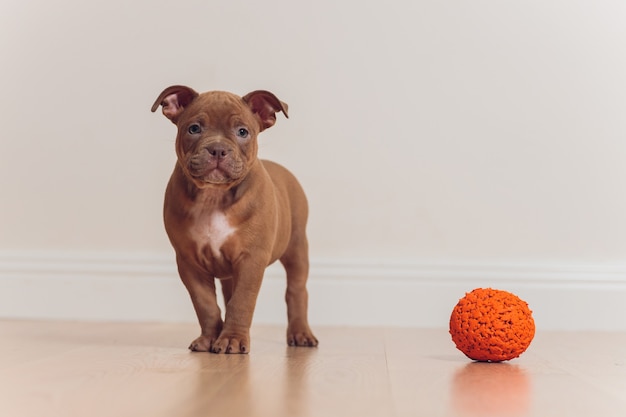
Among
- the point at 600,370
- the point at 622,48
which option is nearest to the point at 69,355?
the point at 600,370

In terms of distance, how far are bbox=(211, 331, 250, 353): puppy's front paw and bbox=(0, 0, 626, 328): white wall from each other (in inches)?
47.6

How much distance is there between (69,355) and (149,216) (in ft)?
4.79

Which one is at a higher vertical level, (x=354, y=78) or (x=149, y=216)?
(x=354, y=78)

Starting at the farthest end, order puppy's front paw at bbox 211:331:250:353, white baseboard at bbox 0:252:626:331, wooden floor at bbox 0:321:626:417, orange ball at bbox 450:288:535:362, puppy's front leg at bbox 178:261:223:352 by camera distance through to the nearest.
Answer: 1. white baseboard at bbox 0:252:626:331
2. puppy's front leg at bbox 178:261:223:352
3. puppy's front paw at bbox 211:331:250:353
4. orange ball at bbox 450:288:535:362
5. wooden floor at bbox 0:321:626:417

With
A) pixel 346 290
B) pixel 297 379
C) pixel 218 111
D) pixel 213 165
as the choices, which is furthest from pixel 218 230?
pixel 346 290

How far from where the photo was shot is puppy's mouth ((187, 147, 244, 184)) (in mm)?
2326

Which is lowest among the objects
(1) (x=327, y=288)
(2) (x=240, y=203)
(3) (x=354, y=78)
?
(1) (x=327, y=288)

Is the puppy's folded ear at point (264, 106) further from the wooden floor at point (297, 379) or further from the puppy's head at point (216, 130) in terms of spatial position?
the wooden floor at point (297, 379)

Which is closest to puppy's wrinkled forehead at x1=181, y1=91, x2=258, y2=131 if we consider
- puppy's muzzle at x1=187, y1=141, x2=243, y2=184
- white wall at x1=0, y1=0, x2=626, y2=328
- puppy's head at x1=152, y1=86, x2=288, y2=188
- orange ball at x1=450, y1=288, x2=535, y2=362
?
puppy's head at x1=152, y1=86, x2=288, y2=188

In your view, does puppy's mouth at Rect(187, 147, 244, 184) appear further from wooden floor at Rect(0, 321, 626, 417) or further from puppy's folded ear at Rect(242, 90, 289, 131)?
wooden floor at Rect(0, 321, 626, 417)

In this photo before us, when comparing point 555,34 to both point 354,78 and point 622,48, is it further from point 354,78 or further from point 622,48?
point 354,78

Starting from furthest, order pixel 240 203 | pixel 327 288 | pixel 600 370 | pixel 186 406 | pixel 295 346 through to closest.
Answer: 1. pixel 327 288
2. pixel 295 346
3. pixel 240 203
4. pixel 600 370
5. pixel 186 406

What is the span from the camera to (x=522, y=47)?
3635 mm

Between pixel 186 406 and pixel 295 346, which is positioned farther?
pixel 295 346
